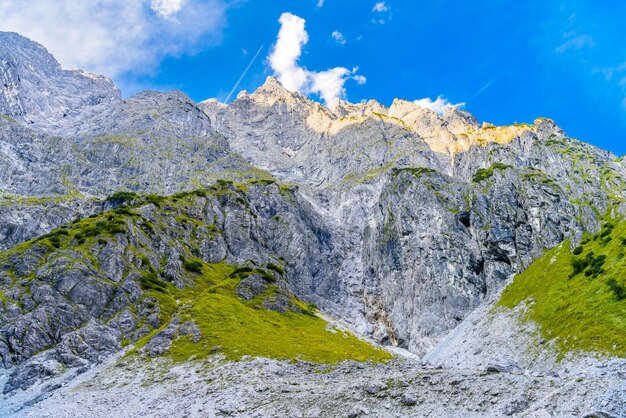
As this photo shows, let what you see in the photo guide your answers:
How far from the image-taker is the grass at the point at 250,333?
184 feet

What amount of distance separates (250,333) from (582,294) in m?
42.0

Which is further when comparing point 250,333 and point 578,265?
point 250,333

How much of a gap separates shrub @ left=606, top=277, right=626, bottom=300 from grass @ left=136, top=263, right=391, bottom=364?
99.0 ft

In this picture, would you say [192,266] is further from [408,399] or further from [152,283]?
[408,399]

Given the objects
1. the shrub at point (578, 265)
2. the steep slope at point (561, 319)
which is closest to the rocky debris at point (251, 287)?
the steep slope at point (561, 319)

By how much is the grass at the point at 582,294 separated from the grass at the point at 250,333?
2264 centimetres

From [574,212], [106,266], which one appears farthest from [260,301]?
[574,212]

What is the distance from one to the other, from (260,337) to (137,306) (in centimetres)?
3028

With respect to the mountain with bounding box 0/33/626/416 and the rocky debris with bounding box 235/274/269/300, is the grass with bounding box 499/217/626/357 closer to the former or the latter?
the mountain with bounding box 0/33/626/416

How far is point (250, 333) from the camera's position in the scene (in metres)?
65.1

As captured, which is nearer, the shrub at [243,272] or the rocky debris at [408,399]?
the rocky debris at [408,399]

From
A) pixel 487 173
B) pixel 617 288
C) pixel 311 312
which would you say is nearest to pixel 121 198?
pixel 311 312

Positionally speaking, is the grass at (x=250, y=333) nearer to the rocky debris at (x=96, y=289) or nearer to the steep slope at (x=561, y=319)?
the rocky debris at (x=96, y=289)

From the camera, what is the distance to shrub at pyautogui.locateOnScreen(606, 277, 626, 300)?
40531mm
